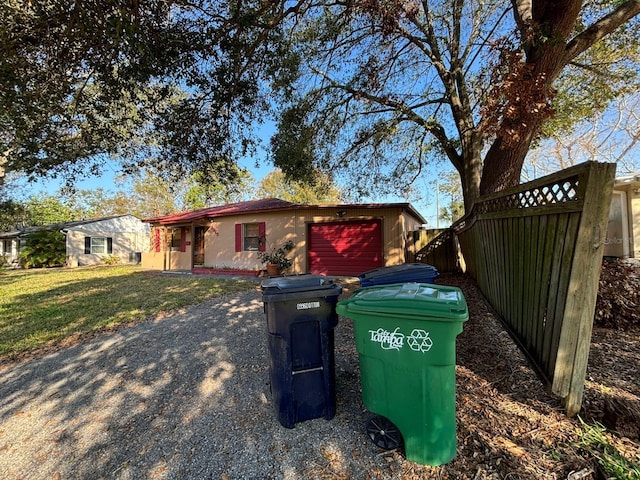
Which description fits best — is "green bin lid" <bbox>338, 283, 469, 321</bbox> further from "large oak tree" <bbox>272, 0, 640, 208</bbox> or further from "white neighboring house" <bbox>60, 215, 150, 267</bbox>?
"white neighboring house" <bbox>60, 215, 150, 267</bbox>

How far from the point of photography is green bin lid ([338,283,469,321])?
69.1 inches

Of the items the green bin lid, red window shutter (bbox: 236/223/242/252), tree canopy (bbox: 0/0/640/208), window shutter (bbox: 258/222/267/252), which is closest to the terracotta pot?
window shutter (bbox: 258/222/267/252)

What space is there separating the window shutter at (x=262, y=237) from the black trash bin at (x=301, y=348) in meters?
9.62

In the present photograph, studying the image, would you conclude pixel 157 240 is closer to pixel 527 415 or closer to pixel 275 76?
pixel 275 76

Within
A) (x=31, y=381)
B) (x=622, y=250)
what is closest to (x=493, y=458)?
(x=31, y=381)

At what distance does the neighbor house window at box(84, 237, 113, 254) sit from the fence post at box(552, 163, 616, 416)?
2658 cm

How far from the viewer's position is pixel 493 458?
180 cm

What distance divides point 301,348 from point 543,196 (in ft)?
7.87

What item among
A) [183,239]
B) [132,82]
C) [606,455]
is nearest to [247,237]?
[183,239]

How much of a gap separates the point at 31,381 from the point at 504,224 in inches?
219

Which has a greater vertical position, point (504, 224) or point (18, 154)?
point (18, 154)

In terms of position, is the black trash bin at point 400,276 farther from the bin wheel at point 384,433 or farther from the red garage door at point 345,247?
the red garage door at point 345,247

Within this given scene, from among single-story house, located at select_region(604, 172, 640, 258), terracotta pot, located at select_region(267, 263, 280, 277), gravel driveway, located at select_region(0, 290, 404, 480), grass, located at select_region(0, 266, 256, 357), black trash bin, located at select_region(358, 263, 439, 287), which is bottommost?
grass, located at select_region(0, 266, 256, 357)

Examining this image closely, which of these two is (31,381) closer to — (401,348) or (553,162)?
(401,348)
